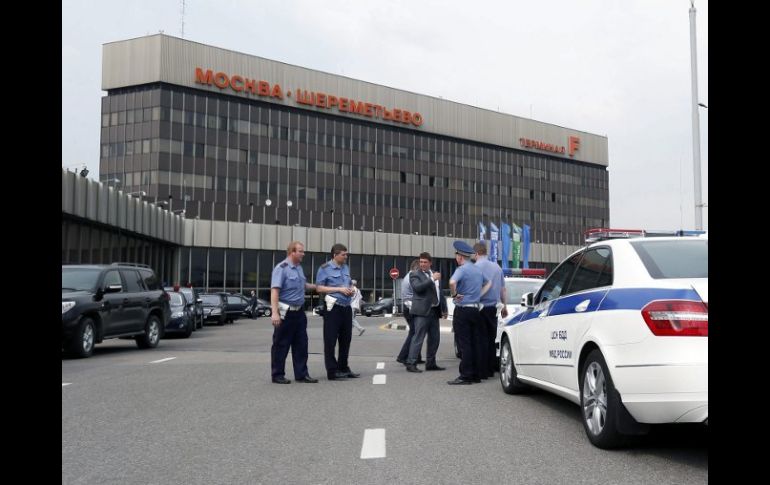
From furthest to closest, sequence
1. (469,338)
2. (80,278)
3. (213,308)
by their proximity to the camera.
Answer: (213,308)
(80,278)
(469,338)

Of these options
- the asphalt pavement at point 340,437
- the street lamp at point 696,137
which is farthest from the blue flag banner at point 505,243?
the asphalt pavement at point 340,437

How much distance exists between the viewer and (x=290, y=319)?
1137cm

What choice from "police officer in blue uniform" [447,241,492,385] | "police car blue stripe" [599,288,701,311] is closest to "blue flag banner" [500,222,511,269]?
"police officer in blue uniform" [447,241,492,385]

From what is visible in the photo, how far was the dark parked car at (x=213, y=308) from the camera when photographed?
1426 inches

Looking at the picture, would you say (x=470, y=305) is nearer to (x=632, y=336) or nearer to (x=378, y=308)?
(x=632, y=336)

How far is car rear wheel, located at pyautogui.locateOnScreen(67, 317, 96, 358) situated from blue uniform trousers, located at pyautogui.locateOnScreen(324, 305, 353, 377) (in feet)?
19.7

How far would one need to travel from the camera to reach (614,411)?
5715mm

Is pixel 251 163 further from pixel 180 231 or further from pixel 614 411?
pixel 614 411

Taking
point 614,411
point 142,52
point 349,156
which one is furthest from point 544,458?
point 349,156

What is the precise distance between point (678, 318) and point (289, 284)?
685cm

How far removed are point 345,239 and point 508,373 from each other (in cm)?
6539

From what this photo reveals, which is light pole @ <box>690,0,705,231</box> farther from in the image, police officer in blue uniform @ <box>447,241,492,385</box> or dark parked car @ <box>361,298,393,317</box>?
dark parked car @ <box>361,298,393,317</box>

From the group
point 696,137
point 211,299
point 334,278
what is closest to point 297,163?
point 211,299
